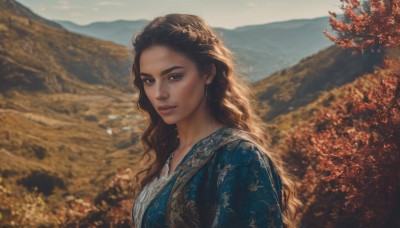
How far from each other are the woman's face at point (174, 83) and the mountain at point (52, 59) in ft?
332

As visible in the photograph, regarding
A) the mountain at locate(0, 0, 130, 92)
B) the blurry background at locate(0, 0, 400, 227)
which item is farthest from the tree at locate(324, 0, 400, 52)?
the mountain at locate(0, 0, 130, 92)

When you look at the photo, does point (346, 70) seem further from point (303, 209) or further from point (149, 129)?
point (149, 129)

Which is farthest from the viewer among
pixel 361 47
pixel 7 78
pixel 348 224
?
pixel 7 78

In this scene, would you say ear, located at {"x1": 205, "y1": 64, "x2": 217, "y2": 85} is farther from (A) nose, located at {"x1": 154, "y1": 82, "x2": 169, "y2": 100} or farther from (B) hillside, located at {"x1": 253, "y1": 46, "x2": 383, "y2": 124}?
(B) hillside, located at {"x1": 253, "y1": 46, "x2": 383, "y2": 124}

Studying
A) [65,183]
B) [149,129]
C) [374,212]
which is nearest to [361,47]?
[374,212]

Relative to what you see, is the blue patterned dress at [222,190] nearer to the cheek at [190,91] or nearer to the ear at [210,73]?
the cheek at [190,91]

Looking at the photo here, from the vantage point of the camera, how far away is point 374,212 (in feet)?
15.8

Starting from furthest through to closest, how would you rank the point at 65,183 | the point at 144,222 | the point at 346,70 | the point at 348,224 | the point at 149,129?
the point at 346,70 < the point at 65,183 < the point at 348,224 < the point at 149,129 < the point at 144,222

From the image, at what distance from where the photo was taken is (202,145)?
2.83 metres

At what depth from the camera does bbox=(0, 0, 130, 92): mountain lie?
10644 centimetres

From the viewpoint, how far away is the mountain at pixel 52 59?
10644cm

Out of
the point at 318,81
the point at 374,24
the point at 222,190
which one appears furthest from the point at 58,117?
the point at 222,190

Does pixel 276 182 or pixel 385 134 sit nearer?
pixel 276 182

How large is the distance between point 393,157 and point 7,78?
106m
